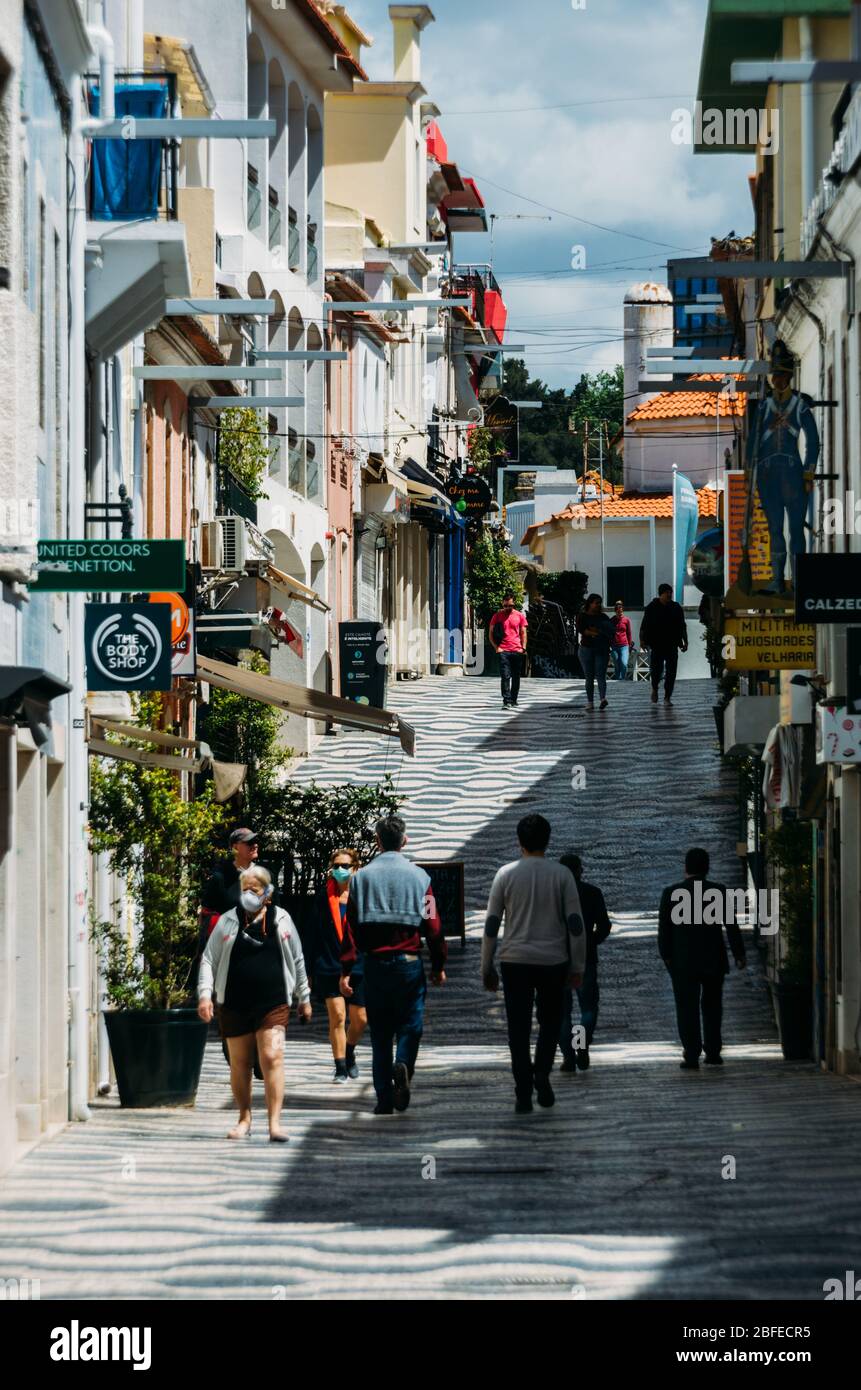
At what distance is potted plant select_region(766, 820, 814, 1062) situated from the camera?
17031 millimetres

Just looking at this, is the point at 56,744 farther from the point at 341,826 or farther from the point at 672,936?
the point at 341,826

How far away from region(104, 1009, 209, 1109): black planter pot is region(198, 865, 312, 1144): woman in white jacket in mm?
1136

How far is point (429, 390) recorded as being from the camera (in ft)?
170

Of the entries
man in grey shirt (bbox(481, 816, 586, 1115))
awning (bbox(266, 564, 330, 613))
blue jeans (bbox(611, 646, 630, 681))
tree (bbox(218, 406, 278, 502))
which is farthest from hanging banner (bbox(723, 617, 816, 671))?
blue jeans (bbox(611, 646, 630, 681))

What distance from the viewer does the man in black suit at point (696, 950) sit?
15.5 meters

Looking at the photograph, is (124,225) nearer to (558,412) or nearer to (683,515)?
(683,515)

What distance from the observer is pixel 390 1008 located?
506 inches

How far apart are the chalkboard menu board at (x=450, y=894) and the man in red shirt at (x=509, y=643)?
41.6 feet

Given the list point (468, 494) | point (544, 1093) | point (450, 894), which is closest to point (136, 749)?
point (544, 1093)

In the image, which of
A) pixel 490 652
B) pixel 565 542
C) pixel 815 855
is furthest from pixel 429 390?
pixel 815 855

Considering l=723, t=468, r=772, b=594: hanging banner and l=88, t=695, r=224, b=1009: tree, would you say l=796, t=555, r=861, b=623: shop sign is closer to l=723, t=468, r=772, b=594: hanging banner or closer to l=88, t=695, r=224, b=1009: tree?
l=88, t=695, r=224, b=1009: tree

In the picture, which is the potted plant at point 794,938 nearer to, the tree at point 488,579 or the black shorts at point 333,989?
the black shorts at point 333,989

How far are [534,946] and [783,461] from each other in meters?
6.18
